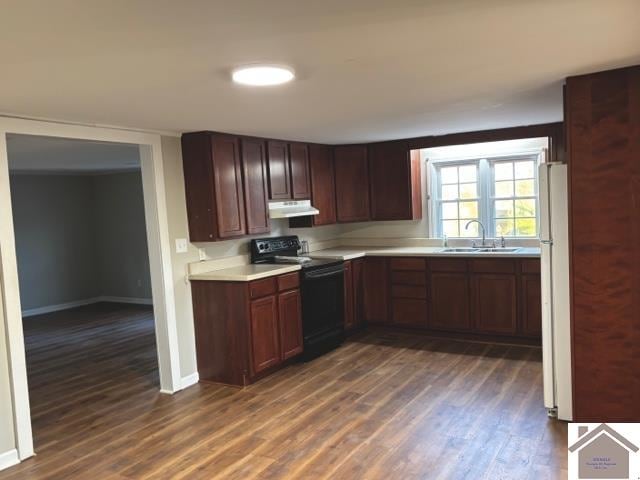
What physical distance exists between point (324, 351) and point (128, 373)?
1806 millimetres

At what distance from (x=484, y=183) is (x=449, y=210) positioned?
50cm

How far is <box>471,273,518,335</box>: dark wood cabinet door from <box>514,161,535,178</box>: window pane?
1194 millimetres

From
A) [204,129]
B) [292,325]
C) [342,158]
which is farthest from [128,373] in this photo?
[342,158]

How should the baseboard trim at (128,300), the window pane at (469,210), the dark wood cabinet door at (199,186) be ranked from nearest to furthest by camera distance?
the dark wood cabinet door at (199,186) < the window pane at (469,210) < the baseboard trim at (128,300)

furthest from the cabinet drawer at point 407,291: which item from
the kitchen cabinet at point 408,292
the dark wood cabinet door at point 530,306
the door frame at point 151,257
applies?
the door frame at point 151,257

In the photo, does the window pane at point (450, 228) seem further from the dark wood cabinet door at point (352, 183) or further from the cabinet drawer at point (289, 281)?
the cabinet drawer at point (289, 281)

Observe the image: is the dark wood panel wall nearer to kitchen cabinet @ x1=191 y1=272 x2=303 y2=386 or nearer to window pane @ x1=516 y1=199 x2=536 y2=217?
kitchen cabinet @ x1=191 y1=272 x2=303 y2=386

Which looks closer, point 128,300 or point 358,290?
point 358,290

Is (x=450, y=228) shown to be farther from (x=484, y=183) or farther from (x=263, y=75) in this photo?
(x=263, y=75)

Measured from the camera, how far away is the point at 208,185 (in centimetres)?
420

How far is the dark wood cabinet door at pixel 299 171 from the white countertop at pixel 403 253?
68cm

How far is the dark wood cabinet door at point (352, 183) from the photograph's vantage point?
19.0ft

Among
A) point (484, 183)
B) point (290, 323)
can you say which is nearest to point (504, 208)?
point (484, 183)

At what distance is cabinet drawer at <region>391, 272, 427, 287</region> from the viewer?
535 centimetres
